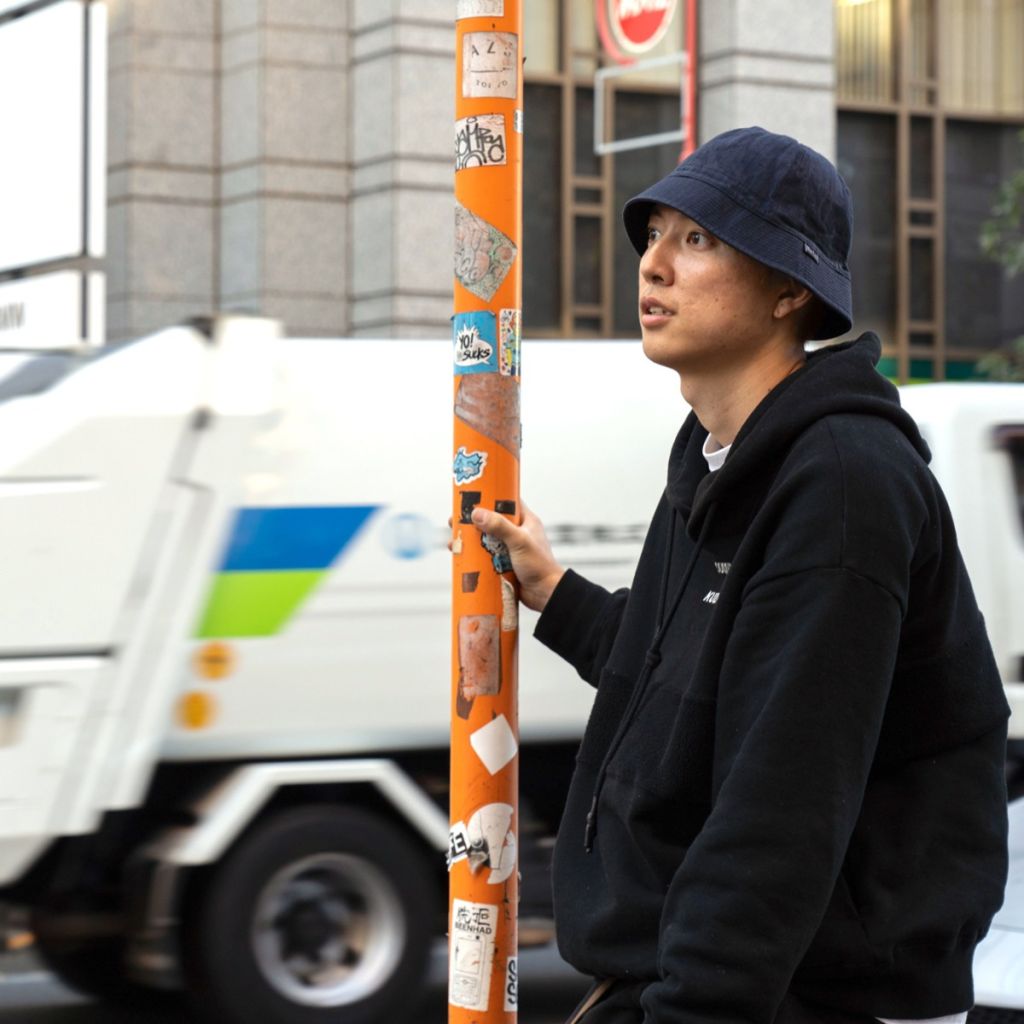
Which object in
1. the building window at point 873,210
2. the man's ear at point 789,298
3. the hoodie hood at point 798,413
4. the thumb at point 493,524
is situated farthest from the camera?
the building window at point 873,210

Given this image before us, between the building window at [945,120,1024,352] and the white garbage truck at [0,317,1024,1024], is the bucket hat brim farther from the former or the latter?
the building window at [945,120,1024,352]

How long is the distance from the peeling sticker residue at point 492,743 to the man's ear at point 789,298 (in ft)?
3.34

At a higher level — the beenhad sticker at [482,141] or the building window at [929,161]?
the building window at [929,161]

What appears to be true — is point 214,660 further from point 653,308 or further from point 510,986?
point 653,308

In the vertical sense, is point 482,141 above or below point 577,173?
below

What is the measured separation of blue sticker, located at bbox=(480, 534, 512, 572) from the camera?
3143 mm

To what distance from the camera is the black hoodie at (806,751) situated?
2070 mm

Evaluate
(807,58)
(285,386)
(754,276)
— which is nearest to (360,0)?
(807,58)

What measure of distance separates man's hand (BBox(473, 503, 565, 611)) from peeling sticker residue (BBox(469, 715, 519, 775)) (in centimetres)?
20

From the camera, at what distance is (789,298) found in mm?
2414

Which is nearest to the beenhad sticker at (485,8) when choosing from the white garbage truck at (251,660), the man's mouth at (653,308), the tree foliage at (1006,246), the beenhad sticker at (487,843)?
the man's mouth at (653,308)

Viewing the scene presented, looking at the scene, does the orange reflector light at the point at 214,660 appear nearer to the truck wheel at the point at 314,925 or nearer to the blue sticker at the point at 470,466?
the truck wheel at the point at 314,925

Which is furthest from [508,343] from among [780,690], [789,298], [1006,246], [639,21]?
[1006,246]

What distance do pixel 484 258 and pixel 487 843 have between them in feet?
3.10
